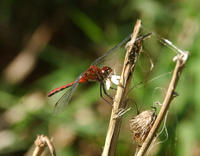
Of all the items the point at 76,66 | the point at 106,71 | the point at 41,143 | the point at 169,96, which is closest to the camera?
the point at 169,96

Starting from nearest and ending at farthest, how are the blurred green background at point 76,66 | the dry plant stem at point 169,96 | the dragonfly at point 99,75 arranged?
the dry plant stem at point 169,96 → the dragonfly at point 99,75 → the blurred green background at point 76,66

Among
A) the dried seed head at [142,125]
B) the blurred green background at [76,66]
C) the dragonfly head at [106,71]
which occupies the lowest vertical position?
the dried seed head at [142,125]

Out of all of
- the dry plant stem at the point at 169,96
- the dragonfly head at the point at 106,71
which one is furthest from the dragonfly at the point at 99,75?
the dry plant stem at the point at 169,96

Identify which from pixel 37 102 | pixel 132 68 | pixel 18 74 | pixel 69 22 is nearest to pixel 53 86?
pixel 37 102

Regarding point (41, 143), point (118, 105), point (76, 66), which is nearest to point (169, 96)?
point (118, 105)

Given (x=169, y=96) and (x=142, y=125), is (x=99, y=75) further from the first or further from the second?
(x=169, y=96)

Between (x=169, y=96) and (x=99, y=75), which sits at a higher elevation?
(x=99, y=75)

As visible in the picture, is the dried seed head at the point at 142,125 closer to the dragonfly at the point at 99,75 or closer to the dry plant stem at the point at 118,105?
the dry plant stem at the point at 118,105
